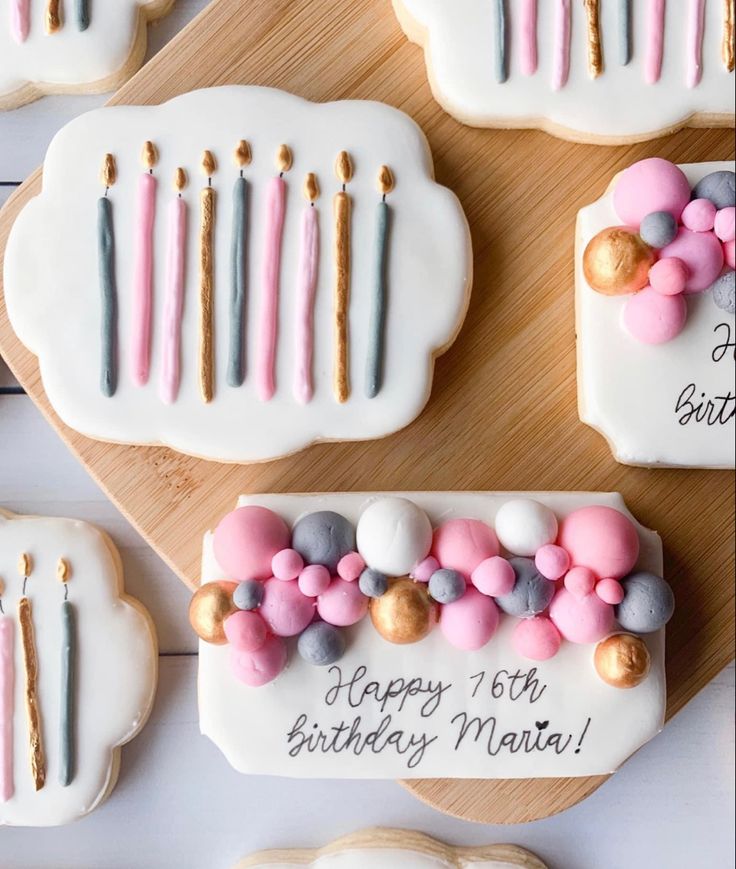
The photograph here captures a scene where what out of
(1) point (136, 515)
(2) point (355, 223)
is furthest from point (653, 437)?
(1) point (136, 515)

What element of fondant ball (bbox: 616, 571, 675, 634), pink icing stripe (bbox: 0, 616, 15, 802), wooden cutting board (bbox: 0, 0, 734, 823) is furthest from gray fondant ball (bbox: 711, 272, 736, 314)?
pink icing stripe (bbox: 0, 616, 15, 802)

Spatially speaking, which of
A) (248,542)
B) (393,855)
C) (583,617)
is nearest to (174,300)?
(248,542)

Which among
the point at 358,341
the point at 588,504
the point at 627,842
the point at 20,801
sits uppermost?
Result: the point at 358,341

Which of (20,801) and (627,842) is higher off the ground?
(20,801)

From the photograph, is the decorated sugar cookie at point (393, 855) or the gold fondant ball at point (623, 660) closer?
the gold fondant ball at point (623, 660)

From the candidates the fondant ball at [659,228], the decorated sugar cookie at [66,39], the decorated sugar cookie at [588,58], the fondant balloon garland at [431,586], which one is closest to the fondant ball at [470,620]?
the fondant balloon garland at [431,586]

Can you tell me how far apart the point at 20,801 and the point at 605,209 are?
2.47 feet

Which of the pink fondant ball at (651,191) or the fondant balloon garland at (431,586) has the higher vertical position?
the pink fondant ball at (651,191)

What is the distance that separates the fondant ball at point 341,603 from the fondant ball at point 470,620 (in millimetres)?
73

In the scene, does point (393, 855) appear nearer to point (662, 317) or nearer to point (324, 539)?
point (324, 539)

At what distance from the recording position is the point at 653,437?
0.77 meters

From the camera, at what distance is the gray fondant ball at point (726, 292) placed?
29.7 inches

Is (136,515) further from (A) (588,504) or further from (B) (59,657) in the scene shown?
(A) (588,504)

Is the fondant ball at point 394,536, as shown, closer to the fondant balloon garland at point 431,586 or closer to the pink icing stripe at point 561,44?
the fondant balloon garland at point 431,586
